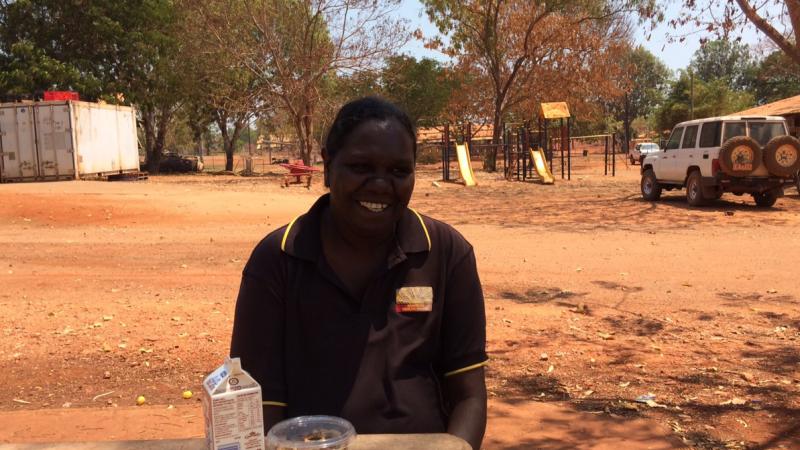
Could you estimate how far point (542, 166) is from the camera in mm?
25375

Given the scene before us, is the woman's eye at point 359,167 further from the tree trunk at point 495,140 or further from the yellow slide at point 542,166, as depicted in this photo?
the tree trunk at point 495,140

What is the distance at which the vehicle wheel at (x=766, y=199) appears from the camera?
14812 mm

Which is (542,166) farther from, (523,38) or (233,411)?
(233,411)

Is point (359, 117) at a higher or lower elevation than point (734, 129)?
lower

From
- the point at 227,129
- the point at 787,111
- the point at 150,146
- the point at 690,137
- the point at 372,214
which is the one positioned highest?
the point at 227,129

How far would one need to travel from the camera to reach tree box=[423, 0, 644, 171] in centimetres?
3038

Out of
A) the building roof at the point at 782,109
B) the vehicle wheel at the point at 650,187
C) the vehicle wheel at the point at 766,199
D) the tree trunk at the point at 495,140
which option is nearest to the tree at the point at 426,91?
the tree trunk at the point at 495,140

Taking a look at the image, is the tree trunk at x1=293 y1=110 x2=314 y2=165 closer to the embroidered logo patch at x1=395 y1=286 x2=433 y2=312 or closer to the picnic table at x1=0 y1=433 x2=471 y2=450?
the embroidered logo patch at x1=395 y1=286 x2=433 y2=312

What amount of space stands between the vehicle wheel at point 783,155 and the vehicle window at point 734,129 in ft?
2.08

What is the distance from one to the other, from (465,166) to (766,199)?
455 inches

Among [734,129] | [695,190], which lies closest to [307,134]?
[695,190]

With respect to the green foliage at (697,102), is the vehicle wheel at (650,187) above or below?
below

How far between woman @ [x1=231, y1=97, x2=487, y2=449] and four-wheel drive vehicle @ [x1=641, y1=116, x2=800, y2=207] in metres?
13.5

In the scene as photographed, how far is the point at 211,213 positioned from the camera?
13.6m
